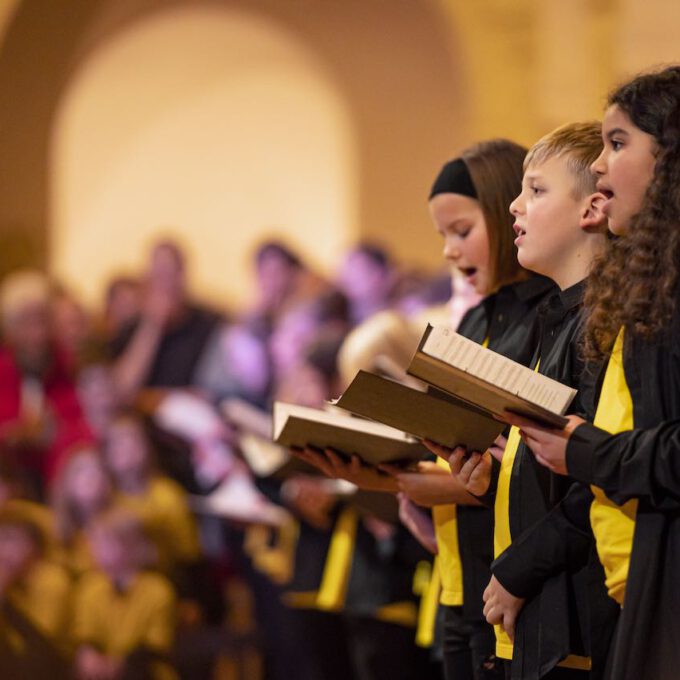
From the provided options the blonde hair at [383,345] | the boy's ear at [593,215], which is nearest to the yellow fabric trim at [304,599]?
the blonde hair at [383,345]

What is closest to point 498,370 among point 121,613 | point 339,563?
point 339,563

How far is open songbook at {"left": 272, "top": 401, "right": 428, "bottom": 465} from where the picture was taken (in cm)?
287

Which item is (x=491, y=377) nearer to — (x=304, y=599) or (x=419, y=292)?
(x=304, y=599)

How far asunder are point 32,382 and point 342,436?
398cm

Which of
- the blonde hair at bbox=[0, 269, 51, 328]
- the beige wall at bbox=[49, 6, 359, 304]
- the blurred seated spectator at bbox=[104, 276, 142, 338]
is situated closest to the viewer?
the blonde hair at bbox=[0, 269, 51, 328]

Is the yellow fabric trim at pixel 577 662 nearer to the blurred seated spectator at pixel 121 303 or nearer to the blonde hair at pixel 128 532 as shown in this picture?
the blonde hair at pixel 128 532

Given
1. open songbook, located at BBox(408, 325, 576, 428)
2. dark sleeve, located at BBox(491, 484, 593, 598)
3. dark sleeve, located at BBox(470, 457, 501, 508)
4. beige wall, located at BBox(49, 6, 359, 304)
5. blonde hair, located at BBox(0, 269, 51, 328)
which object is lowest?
dark sleeve, located at BBox(491, 484, 593, 598)

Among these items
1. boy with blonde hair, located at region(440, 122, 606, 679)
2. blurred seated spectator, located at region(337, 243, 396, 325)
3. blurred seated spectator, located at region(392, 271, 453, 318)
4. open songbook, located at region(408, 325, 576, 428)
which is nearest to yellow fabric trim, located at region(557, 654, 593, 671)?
boy with blonde hair, located at region(440, 122, 606, 679)

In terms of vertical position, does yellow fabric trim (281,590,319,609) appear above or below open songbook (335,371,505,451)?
below

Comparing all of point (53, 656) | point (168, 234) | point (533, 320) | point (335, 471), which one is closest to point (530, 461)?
point (533, 320)

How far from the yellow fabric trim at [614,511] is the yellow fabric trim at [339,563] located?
236cm

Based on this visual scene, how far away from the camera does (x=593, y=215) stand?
2.43m

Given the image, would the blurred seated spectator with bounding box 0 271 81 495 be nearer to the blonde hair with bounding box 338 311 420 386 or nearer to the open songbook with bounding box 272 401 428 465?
the blonde hair with bounding box 338 311 420 386

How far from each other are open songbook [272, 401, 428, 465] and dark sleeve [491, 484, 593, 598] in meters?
0.58
